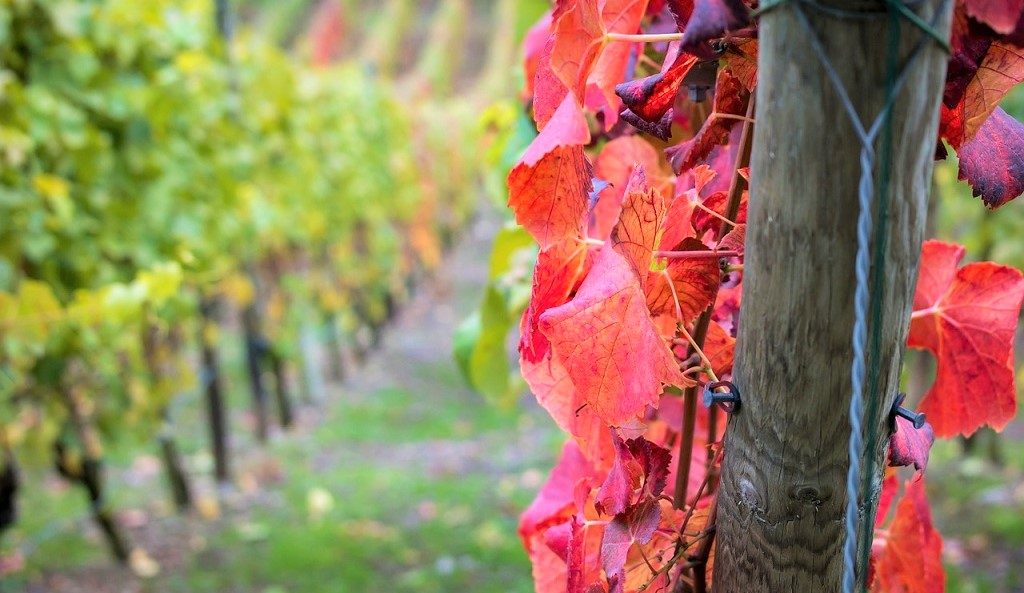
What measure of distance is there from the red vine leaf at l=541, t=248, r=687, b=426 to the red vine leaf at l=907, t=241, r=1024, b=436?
35 cm

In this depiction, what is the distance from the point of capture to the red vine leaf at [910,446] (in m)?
0.69

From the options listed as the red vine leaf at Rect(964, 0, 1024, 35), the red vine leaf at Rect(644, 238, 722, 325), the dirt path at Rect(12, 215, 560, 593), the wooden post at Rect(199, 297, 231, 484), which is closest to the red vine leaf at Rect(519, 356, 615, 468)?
the red vine leaf at Rect(644, 238, 722, 325)

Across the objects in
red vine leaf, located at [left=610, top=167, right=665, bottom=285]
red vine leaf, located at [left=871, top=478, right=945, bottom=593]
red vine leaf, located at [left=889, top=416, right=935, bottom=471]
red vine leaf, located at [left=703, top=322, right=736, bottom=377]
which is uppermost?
red vine leaf, located at [left=610, top=167, right=665, bottom=285]

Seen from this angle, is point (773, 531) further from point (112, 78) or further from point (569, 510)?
point (112, 78)

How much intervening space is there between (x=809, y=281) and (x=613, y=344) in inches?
6.2

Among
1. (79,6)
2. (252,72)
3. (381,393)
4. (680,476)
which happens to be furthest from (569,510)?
(381,393)

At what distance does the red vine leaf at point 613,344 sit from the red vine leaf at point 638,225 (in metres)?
0.01

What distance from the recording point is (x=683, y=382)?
0.65m

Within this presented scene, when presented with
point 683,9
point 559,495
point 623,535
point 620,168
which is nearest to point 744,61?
point 683,9

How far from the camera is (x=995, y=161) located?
737 millimetres

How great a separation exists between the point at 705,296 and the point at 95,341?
2566mm

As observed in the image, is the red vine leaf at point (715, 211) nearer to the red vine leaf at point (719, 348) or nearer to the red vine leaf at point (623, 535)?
the red vine leaf at point (719, 348)

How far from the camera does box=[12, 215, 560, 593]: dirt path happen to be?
4.60 metres

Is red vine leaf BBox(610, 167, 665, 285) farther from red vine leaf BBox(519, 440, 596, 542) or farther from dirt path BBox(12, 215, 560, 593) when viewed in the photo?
dirt path BBox(12, 215, 560, 593)
